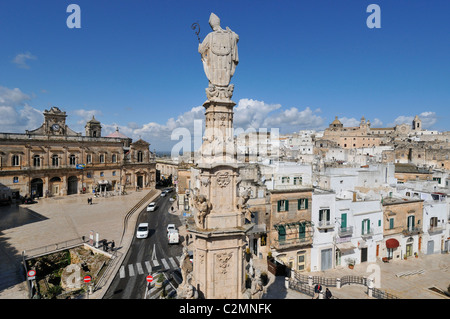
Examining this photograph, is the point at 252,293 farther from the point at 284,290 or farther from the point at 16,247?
the point at 16,247

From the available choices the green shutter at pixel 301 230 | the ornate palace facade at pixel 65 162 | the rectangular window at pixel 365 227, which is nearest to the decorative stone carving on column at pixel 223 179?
the green shutter at pixel 301 230

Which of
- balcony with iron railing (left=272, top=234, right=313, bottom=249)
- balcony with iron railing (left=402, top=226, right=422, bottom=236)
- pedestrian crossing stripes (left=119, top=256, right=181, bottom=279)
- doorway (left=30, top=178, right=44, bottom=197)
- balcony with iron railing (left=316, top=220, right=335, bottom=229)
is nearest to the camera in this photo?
pedestrian crossing stripes (left=119, top=256, right=181, bottom=279)

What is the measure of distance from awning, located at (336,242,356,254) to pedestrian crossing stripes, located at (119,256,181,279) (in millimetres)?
15490

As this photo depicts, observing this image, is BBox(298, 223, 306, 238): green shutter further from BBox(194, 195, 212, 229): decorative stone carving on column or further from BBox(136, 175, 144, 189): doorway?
BBox(136, 175, 144, 189): doorway

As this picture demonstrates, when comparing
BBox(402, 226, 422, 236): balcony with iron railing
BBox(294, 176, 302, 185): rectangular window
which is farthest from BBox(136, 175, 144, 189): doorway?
BBox(402, 226, 422, 236): balcony with iron railing

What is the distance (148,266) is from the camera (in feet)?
69.3

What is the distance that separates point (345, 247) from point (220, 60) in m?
23.6

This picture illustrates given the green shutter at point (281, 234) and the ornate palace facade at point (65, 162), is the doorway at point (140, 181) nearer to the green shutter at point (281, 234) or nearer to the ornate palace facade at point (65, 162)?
the ornate palace facade at point (65, 162)

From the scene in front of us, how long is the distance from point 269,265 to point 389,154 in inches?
2563

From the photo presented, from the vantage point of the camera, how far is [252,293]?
332 inches

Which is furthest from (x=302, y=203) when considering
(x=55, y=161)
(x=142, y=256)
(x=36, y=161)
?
(x=36, y=161)

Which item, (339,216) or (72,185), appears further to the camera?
(72,185)

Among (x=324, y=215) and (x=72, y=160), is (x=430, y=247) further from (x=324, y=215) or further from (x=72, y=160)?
(x=72, y=160)

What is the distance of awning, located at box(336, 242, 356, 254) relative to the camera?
80.2 feet
